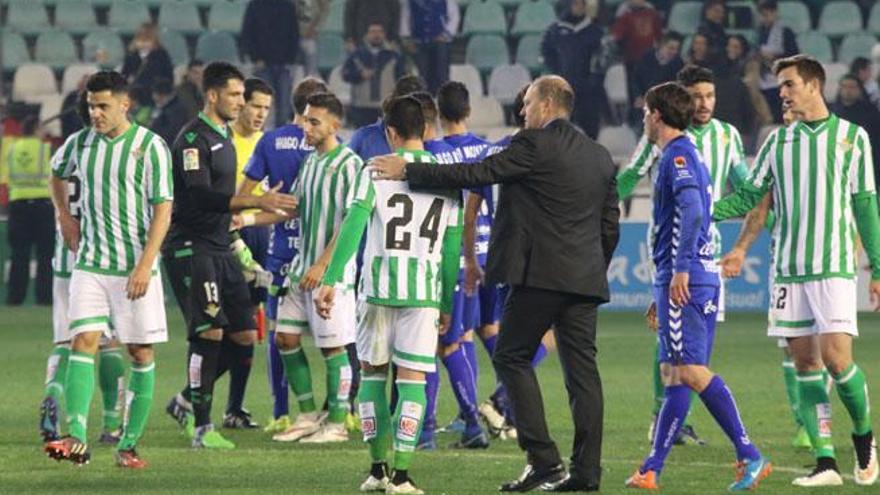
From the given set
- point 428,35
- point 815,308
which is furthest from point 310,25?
point 815,308

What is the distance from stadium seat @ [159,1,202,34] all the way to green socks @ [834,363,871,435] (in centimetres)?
1798

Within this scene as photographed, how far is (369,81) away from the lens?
77.7ft

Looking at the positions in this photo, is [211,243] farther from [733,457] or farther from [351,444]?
[733,457]

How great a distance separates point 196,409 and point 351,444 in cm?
86

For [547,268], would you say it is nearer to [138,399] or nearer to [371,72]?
[138,399]

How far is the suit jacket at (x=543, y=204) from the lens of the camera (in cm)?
918

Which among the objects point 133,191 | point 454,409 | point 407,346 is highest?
point 133,191

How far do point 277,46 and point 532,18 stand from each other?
4151mm

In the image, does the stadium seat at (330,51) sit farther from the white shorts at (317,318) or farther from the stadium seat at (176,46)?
the white shorts at (317,318)

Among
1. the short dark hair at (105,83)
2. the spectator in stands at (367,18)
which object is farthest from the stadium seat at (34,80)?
the short dark hair at (105,83)

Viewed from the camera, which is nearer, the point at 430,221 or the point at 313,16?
the point at 430,221

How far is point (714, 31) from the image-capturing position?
23.2m

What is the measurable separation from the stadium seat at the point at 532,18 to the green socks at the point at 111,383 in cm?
1535

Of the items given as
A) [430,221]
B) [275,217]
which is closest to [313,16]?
[275,217]
